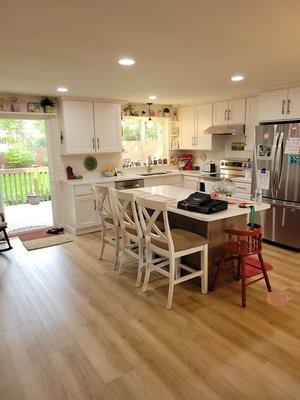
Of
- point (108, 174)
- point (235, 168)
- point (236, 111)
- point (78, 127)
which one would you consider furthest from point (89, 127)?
point (235, 168)

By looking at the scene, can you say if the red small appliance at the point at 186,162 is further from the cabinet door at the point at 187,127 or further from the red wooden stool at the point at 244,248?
the red wooden stool at the point at 244,248

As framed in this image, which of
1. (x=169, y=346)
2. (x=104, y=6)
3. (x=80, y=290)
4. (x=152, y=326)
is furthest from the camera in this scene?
(x=80, y=290)

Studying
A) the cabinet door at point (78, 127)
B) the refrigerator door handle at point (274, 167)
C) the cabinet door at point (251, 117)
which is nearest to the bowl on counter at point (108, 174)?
the cabinet door at point (78, 127)

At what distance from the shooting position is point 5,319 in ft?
Result: 8.71

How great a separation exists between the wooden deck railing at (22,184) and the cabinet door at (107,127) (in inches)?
81.2

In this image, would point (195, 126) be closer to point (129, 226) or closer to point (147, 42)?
point (129, 226)

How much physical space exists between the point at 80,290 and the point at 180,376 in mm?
1536

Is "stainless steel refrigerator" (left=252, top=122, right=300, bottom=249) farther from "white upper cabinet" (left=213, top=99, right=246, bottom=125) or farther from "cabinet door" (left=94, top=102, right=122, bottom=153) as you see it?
"cabinet door" (left=94, top=102, right=122, bottom=153)

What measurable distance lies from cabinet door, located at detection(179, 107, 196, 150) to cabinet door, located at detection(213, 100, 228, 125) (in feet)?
1.92

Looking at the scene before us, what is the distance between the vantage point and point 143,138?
628 centimetres

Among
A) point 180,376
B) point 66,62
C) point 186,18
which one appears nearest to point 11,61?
point 66,62

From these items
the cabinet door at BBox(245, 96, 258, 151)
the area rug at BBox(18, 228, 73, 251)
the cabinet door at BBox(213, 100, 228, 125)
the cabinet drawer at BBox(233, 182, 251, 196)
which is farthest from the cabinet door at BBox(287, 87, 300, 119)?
the area rug at BBox(18, 228, 73, 251)

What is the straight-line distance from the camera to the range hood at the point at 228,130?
5.13 metres

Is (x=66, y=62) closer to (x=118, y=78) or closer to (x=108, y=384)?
(x=118, y=78)
